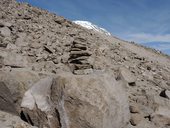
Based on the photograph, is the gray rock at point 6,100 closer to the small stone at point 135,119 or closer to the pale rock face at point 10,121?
the pale rock face at point 10,121

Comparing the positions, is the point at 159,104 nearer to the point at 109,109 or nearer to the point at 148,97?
the point at 148,97

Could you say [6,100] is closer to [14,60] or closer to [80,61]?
[14,60]

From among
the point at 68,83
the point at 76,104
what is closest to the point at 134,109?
the point at 76,104

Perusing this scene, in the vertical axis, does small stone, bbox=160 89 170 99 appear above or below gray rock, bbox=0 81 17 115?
above

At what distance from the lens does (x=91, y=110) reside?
286 inches

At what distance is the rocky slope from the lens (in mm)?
7418

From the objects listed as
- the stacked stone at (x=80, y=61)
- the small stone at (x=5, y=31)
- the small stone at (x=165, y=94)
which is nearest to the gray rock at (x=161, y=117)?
the small stone at (x=165, y=94)

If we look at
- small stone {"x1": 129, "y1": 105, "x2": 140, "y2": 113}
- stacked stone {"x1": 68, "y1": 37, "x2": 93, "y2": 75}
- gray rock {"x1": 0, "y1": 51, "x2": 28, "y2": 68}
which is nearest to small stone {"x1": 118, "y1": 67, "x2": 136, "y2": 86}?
stacked stone {"x1": 68, "y1": 37, "x2": 93, "y2": 75}

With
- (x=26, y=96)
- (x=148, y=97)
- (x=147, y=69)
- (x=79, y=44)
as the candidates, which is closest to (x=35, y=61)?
(x=79, y=44)

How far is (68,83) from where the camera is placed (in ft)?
24.5

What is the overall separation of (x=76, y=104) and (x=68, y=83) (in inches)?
21.7

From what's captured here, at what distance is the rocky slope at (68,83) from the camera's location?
7418 mm

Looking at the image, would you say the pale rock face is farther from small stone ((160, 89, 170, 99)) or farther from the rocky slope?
small stone ((160, 89, 170, 99))

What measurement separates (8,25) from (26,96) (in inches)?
257
